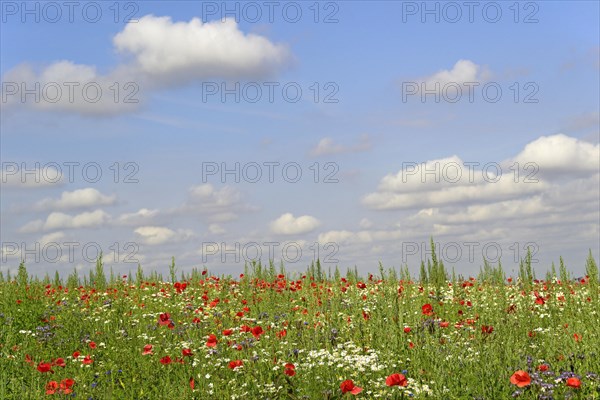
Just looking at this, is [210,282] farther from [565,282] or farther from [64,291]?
[565,282]

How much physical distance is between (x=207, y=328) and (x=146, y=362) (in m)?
2.05

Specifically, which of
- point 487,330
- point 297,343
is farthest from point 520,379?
point 297,343

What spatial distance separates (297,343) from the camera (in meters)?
8.10

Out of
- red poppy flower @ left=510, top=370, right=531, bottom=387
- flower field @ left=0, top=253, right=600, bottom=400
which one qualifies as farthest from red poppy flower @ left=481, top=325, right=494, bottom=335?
red poppy flower @ left=510, top=370, right=531, bottom=387

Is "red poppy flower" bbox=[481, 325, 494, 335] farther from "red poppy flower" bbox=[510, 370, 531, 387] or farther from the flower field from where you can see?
"red poppy flower" bbox=[510, 370, 531, 387]

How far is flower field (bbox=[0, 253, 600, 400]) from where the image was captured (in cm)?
645

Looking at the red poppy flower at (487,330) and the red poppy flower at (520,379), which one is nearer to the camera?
the red poppy flower at (520,379)

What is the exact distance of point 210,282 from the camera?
48.2ft

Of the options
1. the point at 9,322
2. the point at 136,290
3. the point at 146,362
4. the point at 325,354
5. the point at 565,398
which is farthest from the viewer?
the point at 136,290

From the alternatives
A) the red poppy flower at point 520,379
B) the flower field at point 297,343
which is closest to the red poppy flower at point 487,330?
the flower field at point 297,343

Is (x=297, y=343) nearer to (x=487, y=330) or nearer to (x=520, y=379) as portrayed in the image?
(x=487, y=330)

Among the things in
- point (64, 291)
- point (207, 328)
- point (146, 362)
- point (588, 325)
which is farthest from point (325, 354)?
point (64, 291)

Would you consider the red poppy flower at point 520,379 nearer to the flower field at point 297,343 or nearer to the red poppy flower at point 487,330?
the flower field at point 297,343

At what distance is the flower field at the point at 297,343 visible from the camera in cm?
645
